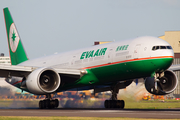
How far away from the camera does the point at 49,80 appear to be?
97.6 ft

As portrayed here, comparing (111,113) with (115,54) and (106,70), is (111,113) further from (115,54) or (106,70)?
(115,54)

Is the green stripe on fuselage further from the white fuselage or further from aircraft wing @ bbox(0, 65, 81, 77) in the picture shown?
aircraft wing @ bbox(0, 65, 81, 77)

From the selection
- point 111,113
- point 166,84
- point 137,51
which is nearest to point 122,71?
point 137,51

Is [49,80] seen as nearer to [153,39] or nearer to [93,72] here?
[93,72]

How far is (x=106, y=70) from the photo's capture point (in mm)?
29594

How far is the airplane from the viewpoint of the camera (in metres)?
26.7

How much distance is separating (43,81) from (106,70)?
18.1ft

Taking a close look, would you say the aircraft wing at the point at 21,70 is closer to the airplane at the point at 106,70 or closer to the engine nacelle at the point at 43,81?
the airplane at the point at 106,70

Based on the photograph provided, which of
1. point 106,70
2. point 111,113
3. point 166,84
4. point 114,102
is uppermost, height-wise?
point 106,70

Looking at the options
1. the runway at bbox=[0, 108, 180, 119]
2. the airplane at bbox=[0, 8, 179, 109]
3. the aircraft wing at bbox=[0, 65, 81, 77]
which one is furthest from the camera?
the aircraft wing at bbox=[0, 65, 81, 77]

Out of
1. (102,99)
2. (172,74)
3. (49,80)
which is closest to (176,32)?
(102,99)

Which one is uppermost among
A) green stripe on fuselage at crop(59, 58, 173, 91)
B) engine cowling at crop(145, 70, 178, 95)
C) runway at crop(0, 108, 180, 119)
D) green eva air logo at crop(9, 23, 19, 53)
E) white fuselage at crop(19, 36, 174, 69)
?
green eva air logo at crop(9, 23, 19, 53)

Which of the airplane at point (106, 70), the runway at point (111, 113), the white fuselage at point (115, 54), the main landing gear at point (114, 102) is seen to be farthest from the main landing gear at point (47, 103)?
Answer: the runway at point (111, 113)

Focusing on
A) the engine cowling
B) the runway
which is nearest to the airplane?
the engine cowling
